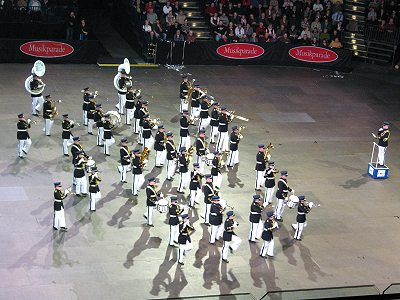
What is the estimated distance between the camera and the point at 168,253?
29078mm

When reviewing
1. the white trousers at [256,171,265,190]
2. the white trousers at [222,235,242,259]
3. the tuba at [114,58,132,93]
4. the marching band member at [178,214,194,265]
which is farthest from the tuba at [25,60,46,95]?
the white trousers at [222,235,242,259]

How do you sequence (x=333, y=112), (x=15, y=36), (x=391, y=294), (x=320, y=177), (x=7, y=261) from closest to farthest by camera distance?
(x=391, y=294)
(x=7, y=261)
(x=320, y=177)
(x=333, y=112)
(x=15, y=36)

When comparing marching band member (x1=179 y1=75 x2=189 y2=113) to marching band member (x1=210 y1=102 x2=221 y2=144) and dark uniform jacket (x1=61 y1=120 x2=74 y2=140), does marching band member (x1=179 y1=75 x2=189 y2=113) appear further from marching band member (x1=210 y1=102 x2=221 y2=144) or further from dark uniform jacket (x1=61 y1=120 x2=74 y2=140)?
dark uniform jacket (x1=61 y1=120 x2=74 y2=140)

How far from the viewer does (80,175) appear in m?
32.0

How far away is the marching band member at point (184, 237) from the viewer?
28141mm

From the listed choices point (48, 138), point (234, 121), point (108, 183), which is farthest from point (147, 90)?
point (108, 183)

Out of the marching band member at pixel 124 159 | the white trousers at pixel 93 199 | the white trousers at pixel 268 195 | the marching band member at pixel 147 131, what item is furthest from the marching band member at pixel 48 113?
the white trousers at pixel 268 195

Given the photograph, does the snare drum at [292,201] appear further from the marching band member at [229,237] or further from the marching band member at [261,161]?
the marching band member at [229,237]

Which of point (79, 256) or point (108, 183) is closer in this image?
point (79, 256)

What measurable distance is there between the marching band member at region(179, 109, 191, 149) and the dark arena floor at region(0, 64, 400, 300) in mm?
1385

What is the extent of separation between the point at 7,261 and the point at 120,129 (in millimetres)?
12664

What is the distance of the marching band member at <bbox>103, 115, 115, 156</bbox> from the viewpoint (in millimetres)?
35812

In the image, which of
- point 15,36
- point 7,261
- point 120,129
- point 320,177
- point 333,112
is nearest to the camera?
point 7,261

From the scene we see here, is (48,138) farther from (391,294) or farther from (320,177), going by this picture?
(391,294)
